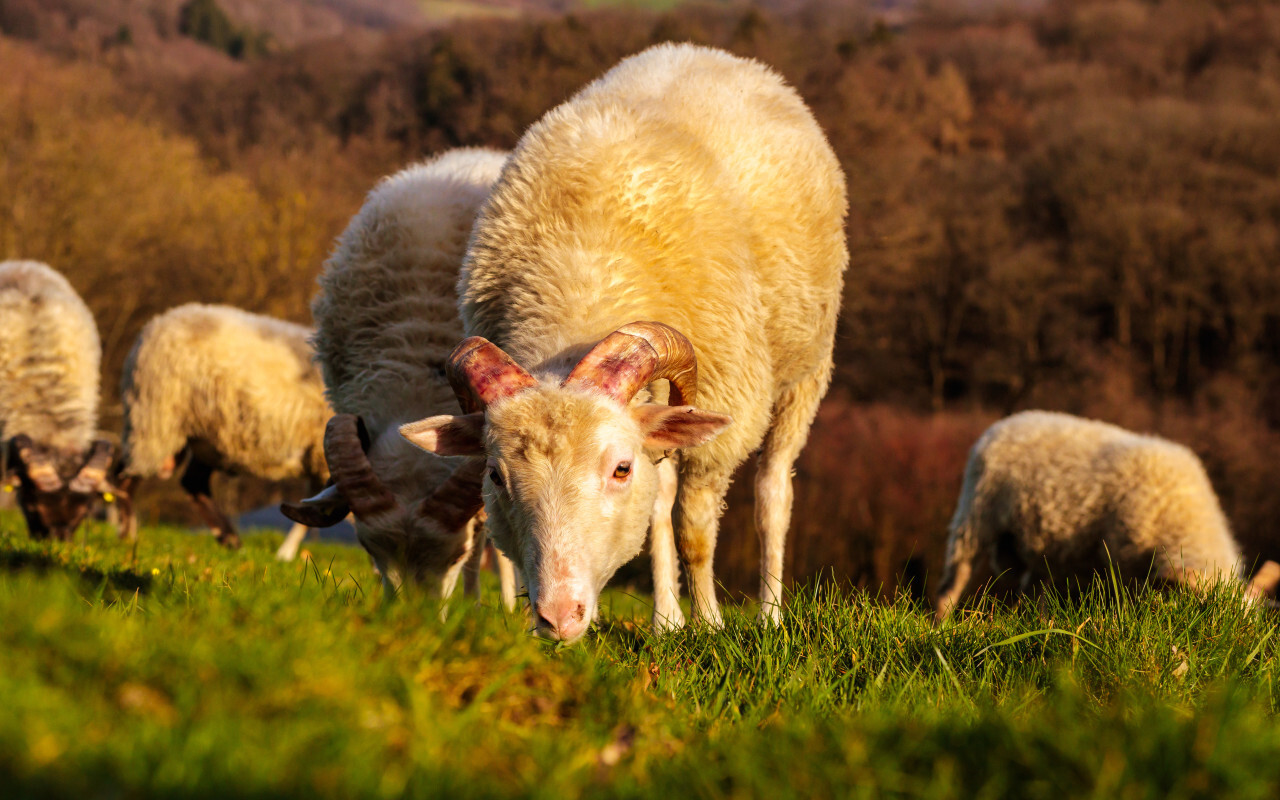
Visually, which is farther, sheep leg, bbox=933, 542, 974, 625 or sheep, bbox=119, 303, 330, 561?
sheep, bbox=119, 303, 330, 561

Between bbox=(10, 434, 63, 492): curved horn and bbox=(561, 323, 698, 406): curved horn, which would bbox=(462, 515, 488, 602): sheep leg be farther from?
bbox=(10, 434, 63, 492): curved horn

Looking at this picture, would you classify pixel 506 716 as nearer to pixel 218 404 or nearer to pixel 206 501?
pixel 218 404

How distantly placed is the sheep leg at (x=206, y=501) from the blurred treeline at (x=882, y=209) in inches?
472

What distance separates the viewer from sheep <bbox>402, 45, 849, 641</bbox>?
339 cm

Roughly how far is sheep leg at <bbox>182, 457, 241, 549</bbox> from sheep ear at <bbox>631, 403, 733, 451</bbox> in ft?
24.9

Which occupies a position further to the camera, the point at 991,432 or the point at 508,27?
the point at 508,27

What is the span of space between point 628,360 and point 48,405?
7462 millimetres

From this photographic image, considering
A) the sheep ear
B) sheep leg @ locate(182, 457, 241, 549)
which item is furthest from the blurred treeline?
the sheep ear

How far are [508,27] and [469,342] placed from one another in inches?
1694

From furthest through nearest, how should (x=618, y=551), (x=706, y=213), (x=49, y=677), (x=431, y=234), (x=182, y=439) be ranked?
(x=182, y=439), (x=431, y=234), (x=706, y=213), (x=618, y=551), (x=49, y=677)

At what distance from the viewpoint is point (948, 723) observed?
6.46 feet

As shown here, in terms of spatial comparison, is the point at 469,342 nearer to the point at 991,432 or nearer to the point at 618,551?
the point at 618,551

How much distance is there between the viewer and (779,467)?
5473 mm

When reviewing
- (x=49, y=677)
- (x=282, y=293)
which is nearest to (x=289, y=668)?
(x=49, y=677)
